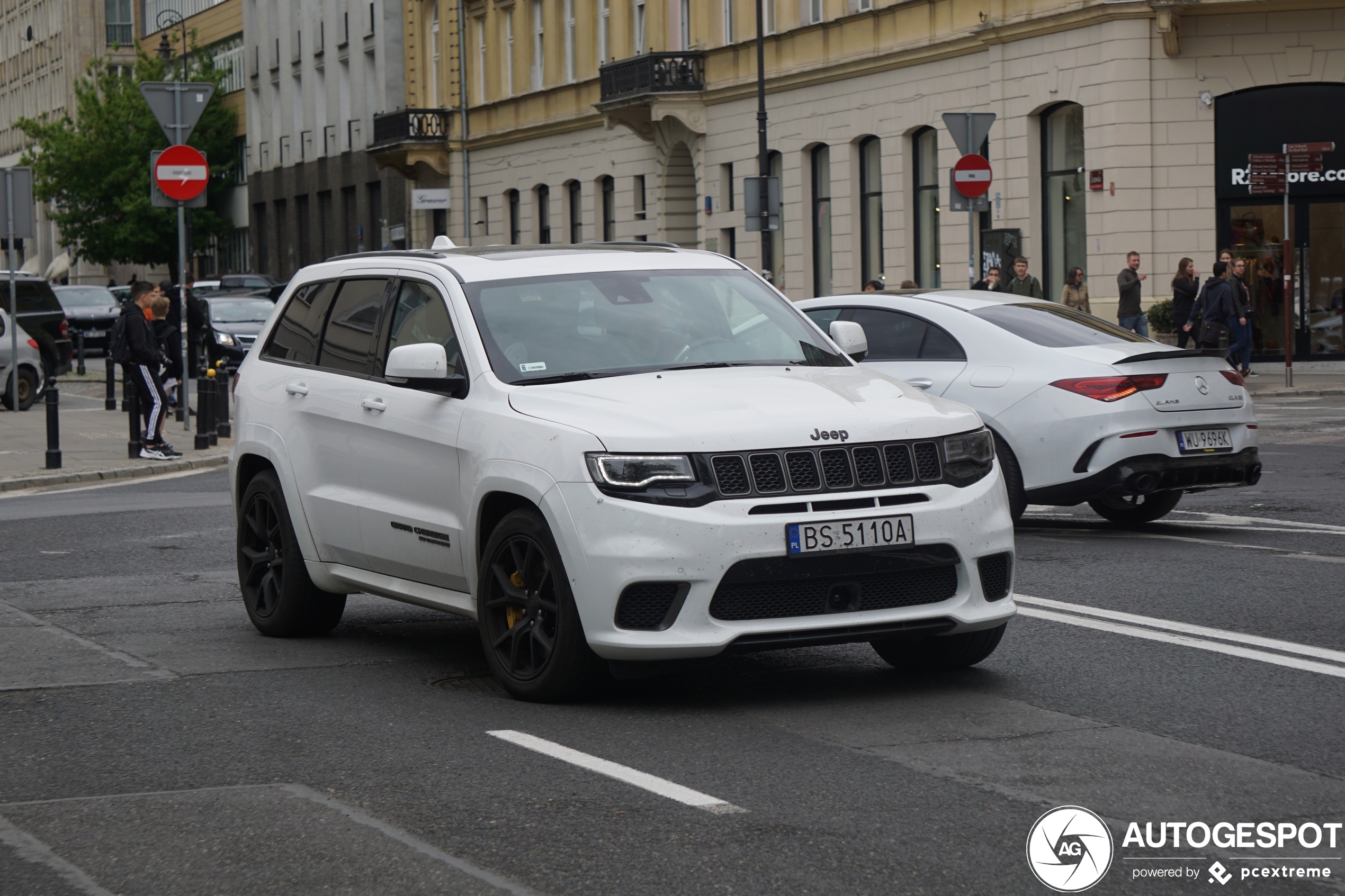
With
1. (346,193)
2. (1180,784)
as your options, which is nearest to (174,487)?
(1180,784)

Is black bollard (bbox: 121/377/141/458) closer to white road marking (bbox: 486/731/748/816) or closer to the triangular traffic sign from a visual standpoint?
the triangular traffic sign

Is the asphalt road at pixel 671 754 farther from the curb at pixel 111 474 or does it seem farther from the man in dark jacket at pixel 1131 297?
the man in dark jacket at pixel 1131 297

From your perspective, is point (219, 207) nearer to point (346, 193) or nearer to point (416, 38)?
point (346, 193)

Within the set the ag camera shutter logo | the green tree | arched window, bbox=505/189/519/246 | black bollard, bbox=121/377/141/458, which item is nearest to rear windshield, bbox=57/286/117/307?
arched window, bbox=505/189/519/246

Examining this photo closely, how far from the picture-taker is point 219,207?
268 ft

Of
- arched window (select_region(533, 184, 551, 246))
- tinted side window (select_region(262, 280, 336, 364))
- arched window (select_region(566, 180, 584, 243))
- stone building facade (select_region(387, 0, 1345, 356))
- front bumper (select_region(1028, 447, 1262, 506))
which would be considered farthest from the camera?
arched window (select_region(533, 184, 551, 246))

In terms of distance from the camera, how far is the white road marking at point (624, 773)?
5.81m

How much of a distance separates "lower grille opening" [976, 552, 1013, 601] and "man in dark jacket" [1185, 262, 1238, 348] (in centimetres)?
2182

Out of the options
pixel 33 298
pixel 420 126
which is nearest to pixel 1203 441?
pixel 33 298

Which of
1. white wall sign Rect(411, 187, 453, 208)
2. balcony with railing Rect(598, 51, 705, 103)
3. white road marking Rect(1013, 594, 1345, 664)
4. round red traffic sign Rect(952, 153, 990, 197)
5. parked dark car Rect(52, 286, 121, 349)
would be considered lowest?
white road marking Rect(1013, 594, 1345, 664)

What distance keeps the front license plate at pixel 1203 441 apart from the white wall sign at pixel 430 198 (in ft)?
129

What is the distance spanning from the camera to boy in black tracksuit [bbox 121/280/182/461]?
21.3 metres

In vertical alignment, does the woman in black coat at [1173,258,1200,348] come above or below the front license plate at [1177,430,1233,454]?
above

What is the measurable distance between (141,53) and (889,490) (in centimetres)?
7508
